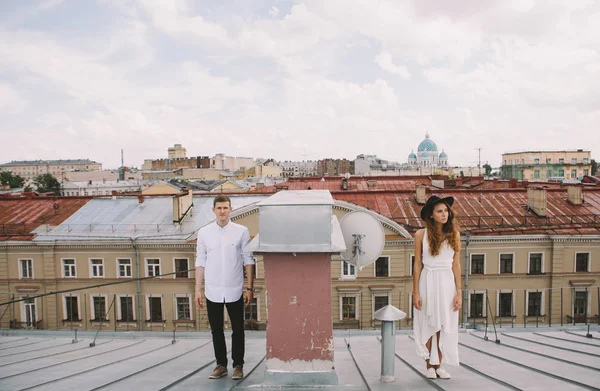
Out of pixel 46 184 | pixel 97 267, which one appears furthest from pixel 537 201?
pixel 46 184

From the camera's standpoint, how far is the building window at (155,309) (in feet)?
69.4

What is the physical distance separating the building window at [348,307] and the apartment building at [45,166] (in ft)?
513

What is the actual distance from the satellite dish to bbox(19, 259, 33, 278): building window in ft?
72.7

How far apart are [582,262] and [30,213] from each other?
28.2 meters

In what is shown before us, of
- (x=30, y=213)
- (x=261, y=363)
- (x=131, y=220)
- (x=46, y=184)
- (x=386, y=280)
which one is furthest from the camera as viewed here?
(x=46, y=184)

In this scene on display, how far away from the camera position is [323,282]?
11.6 feet

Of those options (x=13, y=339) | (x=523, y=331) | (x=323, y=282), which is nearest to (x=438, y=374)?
(x=323, y=282)

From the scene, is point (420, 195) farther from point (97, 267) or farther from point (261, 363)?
point (261, 363)

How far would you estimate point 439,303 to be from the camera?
4.36m

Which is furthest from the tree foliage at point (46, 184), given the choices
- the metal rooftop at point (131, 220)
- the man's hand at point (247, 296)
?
the man's hand at point (247, 296)

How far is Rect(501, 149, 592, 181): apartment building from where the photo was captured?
77188 mm

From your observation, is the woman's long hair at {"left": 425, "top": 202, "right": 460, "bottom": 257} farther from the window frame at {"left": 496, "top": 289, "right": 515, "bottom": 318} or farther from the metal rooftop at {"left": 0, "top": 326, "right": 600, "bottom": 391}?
the window frame at {"left": 496, "top": 289, "right": 515, "bottom": 318}

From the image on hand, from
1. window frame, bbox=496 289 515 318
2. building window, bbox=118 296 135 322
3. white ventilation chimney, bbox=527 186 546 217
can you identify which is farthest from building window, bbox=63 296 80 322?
white ventilation chimney, bbox=527 186 546 217

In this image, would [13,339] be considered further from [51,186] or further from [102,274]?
[51,186]
